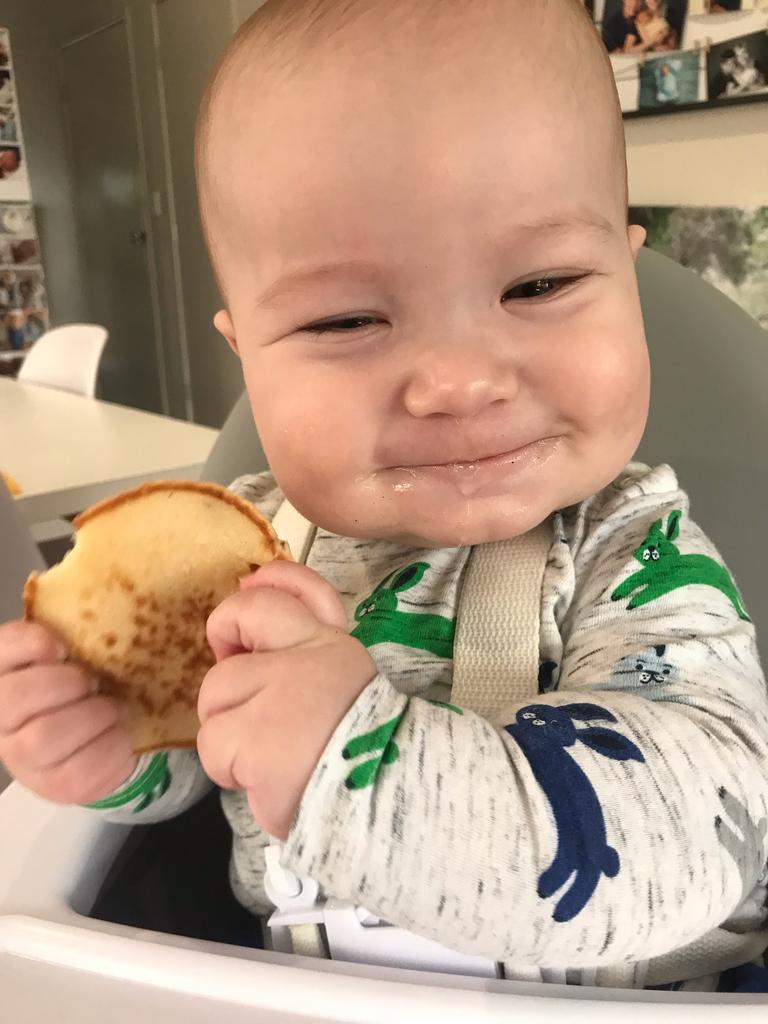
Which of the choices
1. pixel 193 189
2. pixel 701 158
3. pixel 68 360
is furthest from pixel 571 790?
pixel 193 189

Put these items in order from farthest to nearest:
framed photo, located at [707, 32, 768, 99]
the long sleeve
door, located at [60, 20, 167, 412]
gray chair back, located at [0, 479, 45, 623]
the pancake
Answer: door, located at [60, 20, 167, 412], framed photo, located at [707, 32, 768, 99], gray chair back, located at [0, 479, 45, 623], the pancake, the long sleeve

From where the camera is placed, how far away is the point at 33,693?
43cm

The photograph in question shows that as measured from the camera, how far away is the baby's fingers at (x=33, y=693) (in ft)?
1.39

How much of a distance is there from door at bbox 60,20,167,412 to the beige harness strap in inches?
137

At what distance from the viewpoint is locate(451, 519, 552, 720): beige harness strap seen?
1.61 ft

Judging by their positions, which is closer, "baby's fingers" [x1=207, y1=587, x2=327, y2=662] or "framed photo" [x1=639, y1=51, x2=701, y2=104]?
"baby's fingers" [x1=207, y1=587, x2=327, y2=662]

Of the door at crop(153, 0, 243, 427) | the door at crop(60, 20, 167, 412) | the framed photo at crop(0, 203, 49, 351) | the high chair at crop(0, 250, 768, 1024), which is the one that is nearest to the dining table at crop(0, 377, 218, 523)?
the high chair at crop(0, 250, 768, 1024)

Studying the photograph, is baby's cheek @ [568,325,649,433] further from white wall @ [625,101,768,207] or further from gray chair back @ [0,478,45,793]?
white wall @ [625,101,768,207]

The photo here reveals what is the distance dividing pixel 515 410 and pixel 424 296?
77 mm

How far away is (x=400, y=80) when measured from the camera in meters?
0.43

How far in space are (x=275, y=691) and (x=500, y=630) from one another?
0.63 ft

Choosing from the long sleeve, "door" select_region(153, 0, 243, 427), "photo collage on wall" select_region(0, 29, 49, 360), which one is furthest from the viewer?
"photo collage on wall" select_region(0, 29, 49, 360)

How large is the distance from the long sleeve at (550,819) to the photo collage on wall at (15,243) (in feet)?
14.0

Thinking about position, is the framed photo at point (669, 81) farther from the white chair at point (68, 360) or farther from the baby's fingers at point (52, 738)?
the white chair at point (68, 360)
